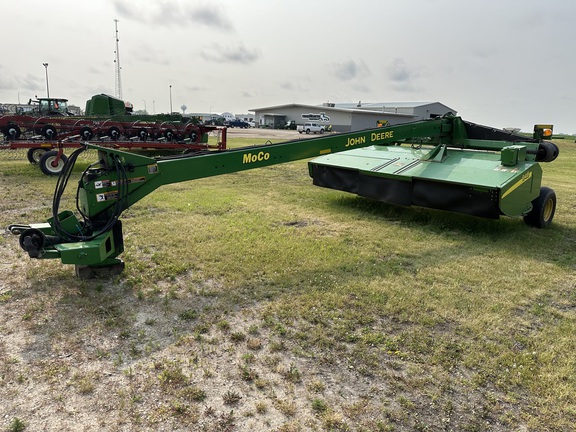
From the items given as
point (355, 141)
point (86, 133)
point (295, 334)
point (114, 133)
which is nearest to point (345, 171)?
point (355, 141)

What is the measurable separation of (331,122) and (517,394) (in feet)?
166

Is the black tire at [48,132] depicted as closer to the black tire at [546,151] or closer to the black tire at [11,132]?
the black tire at [11,132]

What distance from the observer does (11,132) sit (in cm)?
1149

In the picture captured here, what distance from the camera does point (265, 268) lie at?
446 cm

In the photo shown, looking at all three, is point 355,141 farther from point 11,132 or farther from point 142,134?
point 142,134

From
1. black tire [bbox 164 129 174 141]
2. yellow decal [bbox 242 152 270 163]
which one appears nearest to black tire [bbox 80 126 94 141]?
black tire [bbox 164 129 174 141]

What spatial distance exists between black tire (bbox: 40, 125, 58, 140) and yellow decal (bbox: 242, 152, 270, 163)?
32.7 ft

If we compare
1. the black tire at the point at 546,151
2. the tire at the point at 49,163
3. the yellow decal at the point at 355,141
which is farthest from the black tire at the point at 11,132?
the black tire at the point at 546,151

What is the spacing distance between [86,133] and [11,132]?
1.95 meters

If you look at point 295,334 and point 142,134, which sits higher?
point 142,134

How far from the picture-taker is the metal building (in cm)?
4838

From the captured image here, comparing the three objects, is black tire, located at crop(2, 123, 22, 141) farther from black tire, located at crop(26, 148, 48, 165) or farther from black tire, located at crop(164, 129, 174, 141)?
black tire, located at crop(164, 129, 174, 141)

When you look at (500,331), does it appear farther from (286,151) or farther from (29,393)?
(29,393)

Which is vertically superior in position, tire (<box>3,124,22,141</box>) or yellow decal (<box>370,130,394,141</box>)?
tire (<box>3,124,22,141</box>)
